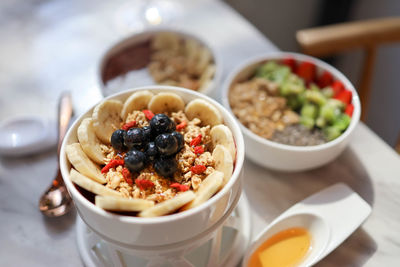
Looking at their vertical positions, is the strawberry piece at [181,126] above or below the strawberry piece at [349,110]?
above

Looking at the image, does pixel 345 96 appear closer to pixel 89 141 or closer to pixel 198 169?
pixel 198 169

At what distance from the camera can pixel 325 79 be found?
3.13 feet

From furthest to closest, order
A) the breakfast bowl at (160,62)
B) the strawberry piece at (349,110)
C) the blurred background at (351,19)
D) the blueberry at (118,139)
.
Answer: the blurred background at (351,19)
the breakfast bowl at (160,62)
the strawberry piece at (349,110)
the blueberry at (118,139)

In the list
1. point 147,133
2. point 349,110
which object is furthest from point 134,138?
point 349,110

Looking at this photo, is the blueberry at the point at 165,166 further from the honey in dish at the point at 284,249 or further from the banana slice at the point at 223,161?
the honey in dish at the point at 284,249

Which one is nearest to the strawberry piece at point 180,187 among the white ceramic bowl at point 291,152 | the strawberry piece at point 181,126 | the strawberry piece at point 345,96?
the strawberry piece at point 181,126

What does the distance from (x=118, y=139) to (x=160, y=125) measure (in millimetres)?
72

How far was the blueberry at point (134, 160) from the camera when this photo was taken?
1.87 ft

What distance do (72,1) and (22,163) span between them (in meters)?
0.73

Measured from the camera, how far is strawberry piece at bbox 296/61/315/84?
0.98 meters

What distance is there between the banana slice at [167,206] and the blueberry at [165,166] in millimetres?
61

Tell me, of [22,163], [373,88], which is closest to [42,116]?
[22,163]

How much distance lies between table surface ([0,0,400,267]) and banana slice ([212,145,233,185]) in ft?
0.83

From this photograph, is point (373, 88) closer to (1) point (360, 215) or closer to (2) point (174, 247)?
(1) point (360, 215)
